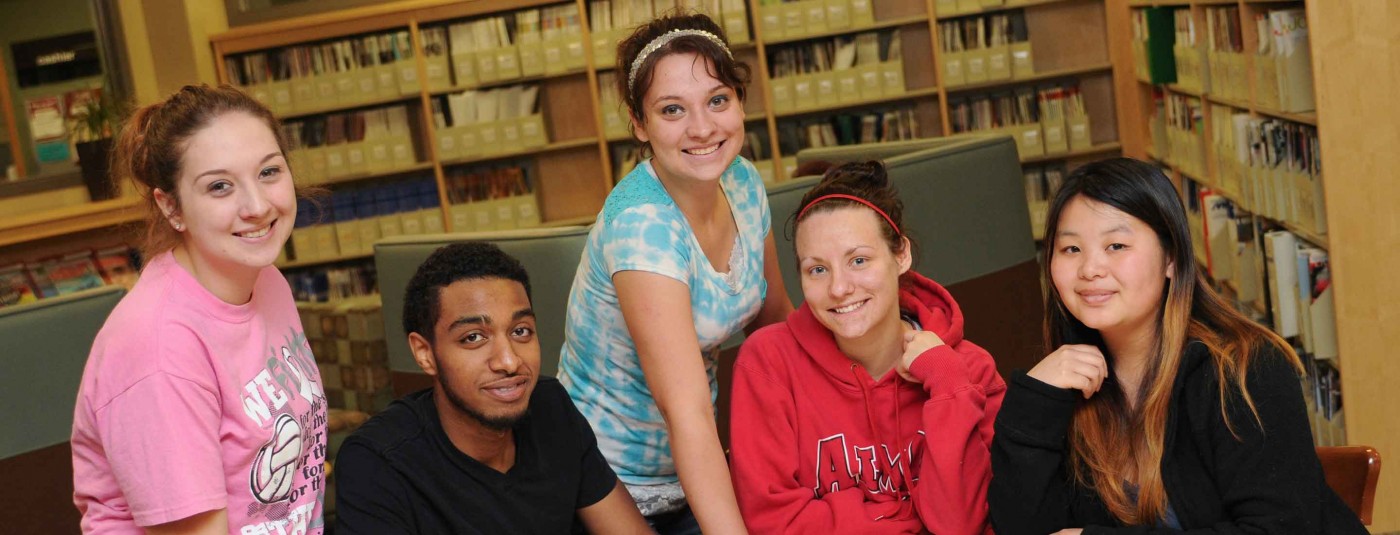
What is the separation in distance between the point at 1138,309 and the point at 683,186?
69 centimetres

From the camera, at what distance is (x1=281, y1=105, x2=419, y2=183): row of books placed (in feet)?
21.1

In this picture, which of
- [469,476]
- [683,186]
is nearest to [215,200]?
[469,476]

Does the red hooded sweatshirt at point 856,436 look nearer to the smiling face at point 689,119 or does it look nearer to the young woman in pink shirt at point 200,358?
the smiling face at point 689,119

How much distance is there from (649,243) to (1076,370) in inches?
24.8

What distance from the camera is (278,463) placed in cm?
161

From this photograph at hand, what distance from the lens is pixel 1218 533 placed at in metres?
1.52

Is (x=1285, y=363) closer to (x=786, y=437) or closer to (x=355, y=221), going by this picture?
(x=786, y=437)

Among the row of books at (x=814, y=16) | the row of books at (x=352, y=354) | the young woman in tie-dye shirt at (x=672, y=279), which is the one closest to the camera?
the young woman in tie-dye shirt at (x=672, y=279)

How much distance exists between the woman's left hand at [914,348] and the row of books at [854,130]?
4659 mm

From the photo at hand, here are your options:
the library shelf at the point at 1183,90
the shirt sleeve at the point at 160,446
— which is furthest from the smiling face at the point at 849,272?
the library shelf at the point at 1183,90

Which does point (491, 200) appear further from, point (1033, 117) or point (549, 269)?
point (549, 269)

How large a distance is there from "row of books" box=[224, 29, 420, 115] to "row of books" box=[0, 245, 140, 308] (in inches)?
45.8

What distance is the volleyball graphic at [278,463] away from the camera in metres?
1.57


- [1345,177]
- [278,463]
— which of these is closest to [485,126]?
[1345,177]
